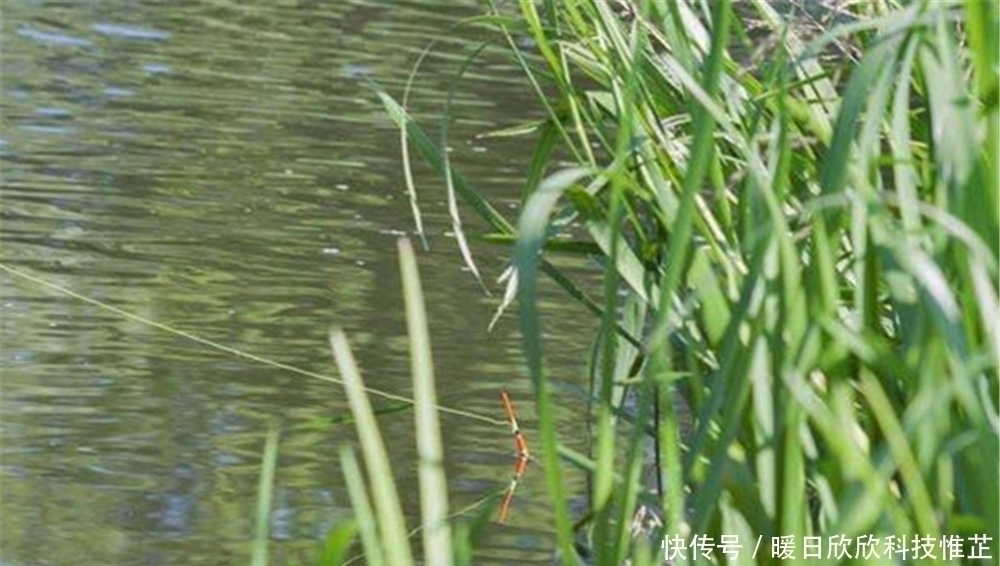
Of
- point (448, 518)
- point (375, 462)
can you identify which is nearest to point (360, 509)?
point (375, 462)

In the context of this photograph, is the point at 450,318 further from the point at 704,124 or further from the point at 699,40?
the point at 704,124

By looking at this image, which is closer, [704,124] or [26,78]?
[704,124]

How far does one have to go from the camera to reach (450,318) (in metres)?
4.97

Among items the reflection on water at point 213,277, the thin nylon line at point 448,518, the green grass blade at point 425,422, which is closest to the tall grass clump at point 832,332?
the green grass blade at point 425,422

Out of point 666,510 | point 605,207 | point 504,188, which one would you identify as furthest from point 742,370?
point 504,188

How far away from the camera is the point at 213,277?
5188 millimetres

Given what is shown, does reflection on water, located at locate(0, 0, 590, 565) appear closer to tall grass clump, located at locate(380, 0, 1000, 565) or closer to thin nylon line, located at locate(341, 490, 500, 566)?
thin nylon line, located at locate(341, 490, 500, 566)

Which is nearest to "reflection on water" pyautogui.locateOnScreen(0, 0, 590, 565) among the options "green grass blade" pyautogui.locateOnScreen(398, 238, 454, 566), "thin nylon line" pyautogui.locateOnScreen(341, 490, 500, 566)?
"thin nylon line" pyautogui.locateOnScreen(341, 490, 500, 566)

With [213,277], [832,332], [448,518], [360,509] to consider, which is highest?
[832,332]

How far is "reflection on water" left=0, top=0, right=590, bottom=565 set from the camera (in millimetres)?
3799

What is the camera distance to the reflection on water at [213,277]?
150 inches

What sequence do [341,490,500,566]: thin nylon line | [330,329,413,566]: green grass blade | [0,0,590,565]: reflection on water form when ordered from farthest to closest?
1. [0,0,590,565]: reflection on water
2. [341,490,500,566]: thin nylon line
3. [330,329,413,566]: green grass blade

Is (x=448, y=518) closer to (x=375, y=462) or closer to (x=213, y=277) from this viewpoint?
(x=375, y=462)

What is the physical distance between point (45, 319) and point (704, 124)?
321 cm
